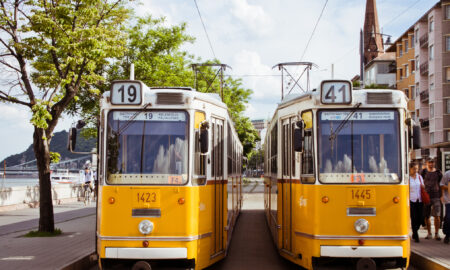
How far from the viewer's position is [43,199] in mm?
13305

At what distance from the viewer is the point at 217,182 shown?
9492 millimetres

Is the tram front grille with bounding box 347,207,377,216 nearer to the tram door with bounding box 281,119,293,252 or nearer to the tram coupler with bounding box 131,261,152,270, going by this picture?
the tram door with bounding box 281,119,293,252

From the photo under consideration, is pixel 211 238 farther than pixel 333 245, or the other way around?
pixel 211 238

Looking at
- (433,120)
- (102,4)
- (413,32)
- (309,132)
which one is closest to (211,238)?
(309,132)

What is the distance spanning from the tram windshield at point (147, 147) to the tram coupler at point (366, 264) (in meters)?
2.79

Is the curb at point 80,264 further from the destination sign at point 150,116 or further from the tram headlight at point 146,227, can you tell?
the destination sign at point 150,116

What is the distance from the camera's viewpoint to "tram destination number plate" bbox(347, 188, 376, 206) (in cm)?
799

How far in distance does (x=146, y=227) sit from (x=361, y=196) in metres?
3.18

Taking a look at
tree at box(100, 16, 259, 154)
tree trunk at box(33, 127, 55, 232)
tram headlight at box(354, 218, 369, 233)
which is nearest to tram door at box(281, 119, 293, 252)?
tram headlight at box(354, 218, 369, 233)

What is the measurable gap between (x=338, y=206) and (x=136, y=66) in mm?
20096

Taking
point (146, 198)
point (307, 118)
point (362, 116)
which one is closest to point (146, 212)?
point (146, 198)

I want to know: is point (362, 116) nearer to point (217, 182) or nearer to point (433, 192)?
point (217, 182)

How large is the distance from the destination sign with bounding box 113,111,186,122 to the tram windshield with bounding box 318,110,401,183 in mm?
2183

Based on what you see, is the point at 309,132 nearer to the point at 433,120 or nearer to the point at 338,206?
the point at 338,206
